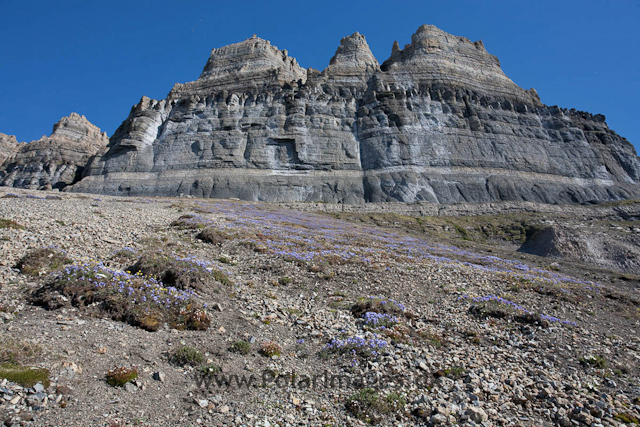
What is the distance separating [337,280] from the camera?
14.9m

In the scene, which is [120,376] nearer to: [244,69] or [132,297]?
[132,297]

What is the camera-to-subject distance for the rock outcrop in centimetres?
8000

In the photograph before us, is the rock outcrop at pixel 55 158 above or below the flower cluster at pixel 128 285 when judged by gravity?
above

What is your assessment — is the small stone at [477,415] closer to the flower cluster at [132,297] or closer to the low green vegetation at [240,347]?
the low green vegetation at [240,347]

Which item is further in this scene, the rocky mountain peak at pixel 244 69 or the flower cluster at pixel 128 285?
the rocky mountain peak at pixel 244 69

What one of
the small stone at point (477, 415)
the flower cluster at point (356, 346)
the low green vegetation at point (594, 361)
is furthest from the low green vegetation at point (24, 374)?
the low green vegetation at point (594, 361)

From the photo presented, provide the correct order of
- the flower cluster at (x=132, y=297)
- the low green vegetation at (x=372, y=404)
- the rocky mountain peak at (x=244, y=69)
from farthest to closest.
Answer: the rocky mountain peak at (x=244, y=69) < the flower cluster at (x=132, y=297) < the low green vegetation at (x=372, y=404)

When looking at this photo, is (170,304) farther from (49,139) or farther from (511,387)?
(49,139)

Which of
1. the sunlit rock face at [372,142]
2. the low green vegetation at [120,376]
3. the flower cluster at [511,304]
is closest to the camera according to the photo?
the low green vegetation at [120,376]

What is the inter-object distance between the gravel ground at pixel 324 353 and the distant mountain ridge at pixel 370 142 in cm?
4717

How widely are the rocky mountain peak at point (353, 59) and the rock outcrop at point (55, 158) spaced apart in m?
61.0

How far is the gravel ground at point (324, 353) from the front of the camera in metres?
6.09

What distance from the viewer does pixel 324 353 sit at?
28.5ft

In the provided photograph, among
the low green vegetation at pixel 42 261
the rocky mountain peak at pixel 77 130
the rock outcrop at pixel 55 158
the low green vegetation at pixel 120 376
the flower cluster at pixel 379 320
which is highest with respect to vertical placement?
the rocky mountain peak at pixel 77 130
